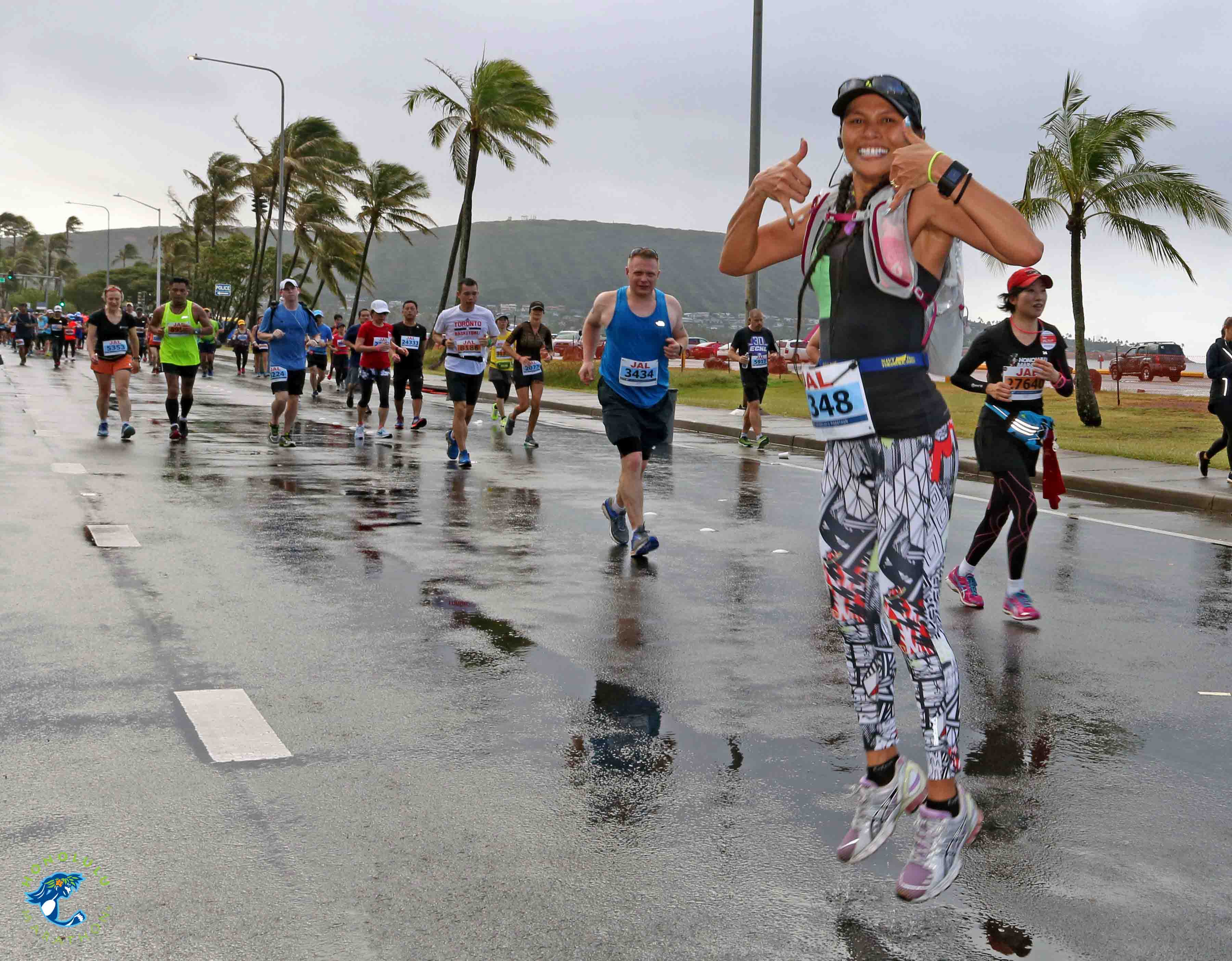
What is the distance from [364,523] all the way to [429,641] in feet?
12.9

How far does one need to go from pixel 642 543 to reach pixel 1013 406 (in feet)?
8.45

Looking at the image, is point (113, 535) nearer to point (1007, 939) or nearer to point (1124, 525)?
point (1007, 939)

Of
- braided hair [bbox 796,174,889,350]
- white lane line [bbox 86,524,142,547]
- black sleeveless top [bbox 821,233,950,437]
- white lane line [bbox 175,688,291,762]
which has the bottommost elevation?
white lane line [bbox 175,688,291,762]

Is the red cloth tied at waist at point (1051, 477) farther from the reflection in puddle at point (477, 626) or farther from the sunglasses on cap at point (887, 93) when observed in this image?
the sunglasses on cap at point (887, 93)

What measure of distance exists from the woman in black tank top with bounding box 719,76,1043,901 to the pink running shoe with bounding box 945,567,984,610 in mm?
3956

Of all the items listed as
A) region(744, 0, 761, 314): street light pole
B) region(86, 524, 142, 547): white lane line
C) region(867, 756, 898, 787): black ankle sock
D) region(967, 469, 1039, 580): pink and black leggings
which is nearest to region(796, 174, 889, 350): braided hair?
region(867, 756, 898, 787): black ankle sock

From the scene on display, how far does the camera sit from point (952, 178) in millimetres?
3430

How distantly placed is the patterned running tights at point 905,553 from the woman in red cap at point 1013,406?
376 cm

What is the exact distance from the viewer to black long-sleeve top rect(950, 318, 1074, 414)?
7629 millimetres

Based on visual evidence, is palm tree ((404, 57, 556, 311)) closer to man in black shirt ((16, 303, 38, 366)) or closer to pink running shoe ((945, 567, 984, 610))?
man in black shirt ((16, 303, 38, 366))

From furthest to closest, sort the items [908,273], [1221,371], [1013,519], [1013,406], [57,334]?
[57,334] → [1221,371] → [1013,406] → [1013,519] → [908,273]

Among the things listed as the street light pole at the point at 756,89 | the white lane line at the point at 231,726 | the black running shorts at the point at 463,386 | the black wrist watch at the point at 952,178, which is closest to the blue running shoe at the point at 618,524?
the white lane line at the point at 231,726

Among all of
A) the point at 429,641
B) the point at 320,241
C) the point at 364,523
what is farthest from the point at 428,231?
the point at 429,641

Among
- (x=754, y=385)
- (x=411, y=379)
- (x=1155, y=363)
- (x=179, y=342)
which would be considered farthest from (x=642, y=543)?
(x=1155, y=363)
